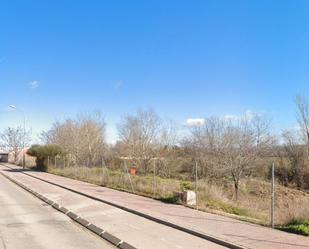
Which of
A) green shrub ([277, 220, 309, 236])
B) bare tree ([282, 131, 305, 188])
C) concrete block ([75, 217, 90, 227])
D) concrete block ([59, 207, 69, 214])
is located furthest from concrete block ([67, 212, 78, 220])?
bare tree ([282, 131, 305, 188])

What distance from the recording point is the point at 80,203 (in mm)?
17750

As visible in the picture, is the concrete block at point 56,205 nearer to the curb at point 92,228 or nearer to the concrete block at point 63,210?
the curb at point 92,228

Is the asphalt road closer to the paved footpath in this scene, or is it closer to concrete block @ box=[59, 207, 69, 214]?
concrete block @ box=[59, 207, 69, 214]

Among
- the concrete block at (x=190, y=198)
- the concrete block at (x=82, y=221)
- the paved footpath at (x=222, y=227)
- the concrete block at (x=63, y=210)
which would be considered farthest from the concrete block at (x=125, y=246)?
the concrete block at (x=190, y=198)

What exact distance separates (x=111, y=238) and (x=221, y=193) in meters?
11.3

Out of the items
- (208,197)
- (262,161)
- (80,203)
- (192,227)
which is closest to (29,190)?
(80,203)

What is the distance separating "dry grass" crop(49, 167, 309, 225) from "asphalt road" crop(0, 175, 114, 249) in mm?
4855

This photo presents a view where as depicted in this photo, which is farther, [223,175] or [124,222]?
[223,175]

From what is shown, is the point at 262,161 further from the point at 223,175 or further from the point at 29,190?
the point at 29,190

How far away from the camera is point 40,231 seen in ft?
37.5

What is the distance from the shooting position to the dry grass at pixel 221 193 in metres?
13.6

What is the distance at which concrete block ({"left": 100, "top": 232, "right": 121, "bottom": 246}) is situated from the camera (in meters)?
9.88

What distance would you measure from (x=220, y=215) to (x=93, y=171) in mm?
22214

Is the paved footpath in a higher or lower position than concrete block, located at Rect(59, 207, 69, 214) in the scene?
higher
